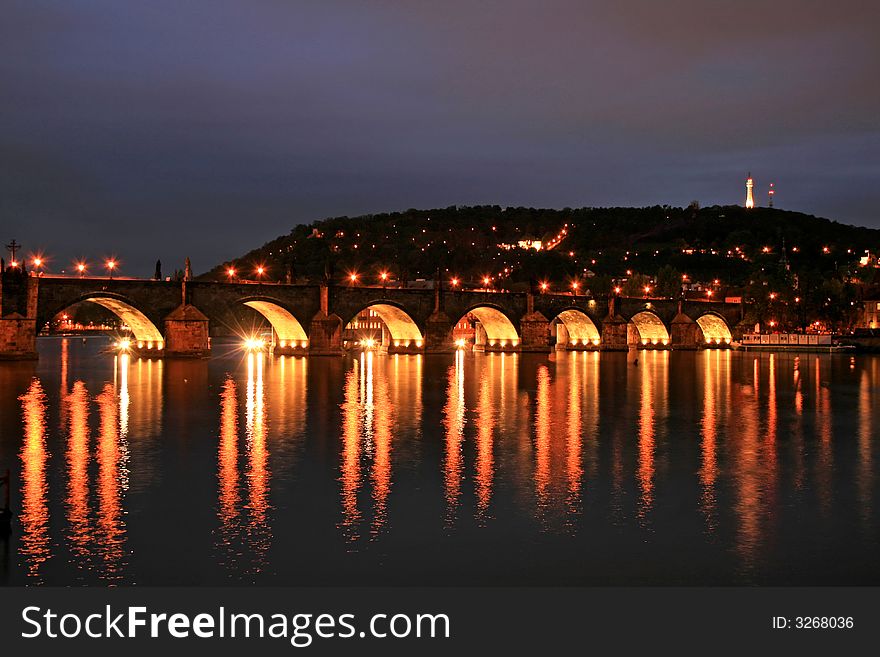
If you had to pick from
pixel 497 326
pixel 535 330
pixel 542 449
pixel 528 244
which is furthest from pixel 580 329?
pixel 542 449

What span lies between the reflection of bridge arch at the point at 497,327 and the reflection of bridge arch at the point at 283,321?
19782mm

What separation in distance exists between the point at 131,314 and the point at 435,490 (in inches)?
2070

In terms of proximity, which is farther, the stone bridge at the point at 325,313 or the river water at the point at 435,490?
the stone bridge at the point at 325,313

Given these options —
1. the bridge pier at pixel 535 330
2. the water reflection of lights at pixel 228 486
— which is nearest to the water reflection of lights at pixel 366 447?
the water reflection of lights at pixel 228 486

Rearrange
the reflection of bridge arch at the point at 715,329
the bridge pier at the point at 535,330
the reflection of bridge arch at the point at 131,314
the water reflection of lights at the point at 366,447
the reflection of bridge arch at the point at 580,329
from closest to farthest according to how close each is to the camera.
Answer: the water reflection of lights at the point at 366,447 → the reflection of bridge arch at the point at 131,314 → the bridge pier at the point at 535,330 → the reflection of bridge arch at the point at 580,329 → the reflection of bridge arch at the point at 715,329

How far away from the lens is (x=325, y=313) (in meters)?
73.9

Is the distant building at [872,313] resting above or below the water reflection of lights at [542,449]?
above

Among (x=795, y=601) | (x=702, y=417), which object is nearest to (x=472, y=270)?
(x=702, y=417)

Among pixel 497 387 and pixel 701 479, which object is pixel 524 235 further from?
pixel 701 479

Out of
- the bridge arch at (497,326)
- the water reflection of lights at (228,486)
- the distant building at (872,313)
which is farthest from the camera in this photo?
the distant building at (872,313)

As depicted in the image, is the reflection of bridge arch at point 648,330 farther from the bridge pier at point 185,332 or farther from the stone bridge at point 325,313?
the bridge pier at point 185,332

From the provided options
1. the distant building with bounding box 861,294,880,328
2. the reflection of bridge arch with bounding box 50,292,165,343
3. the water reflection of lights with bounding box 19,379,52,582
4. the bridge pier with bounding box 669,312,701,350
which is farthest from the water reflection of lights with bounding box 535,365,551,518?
the distant building with bounding box 861,294,880,328

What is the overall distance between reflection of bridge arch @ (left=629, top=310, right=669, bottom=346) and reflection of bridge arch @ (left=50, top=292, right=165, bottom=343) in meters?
63.7

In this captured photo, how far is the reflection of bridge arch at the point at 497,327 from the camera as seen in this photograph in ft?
300
